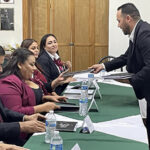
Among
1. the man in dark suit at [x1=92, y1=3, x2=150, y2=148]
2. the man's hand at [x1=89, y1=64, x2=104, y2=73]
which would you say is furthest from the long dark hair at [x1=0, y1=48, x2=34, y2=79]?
the man's hand at [x1=89, y1=64, x2=104, y2=73]

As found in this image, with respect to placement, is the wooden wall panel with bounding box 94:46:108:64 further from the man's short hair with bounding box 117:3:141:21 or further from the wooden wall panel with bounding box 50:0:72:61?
the man's short hair with bounding box 117:3:141:21

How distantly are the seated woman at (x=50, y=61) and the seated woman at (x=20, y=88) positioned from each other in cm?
124

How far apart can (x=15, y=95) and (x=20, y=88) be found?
0.38ft

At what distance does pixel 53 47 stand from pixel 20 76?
1688 mm

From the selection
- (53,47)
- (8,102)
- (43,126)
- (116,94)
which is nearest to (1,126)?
(43,126)

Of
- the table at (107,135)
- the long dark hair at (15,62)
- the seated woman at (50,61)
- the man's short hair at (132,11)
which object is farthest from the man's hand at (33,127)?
the seated woman at (50,61)

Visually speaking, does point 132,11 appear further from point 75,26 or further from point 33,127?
point 75,26

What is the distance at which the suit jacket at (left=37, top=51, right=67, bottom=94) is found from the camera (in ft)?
13.9

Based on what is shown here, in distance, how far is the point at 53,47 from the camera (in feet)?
14.7

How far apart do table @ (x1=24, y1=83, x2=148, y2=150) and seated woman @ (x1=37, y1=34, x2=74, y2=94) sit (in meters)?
0.73

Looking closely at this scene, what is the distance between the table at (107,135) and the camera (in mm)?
1826

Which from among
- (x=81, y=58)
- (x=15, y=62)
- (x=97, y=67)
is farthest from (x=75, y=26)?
(x=15, y=62)

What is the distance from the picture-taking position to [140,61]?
3010mm

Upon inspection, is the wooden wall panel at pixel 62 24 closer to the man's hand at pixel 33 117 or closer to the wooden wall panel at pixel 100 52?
the wooden wall panel at pixel 100 52
